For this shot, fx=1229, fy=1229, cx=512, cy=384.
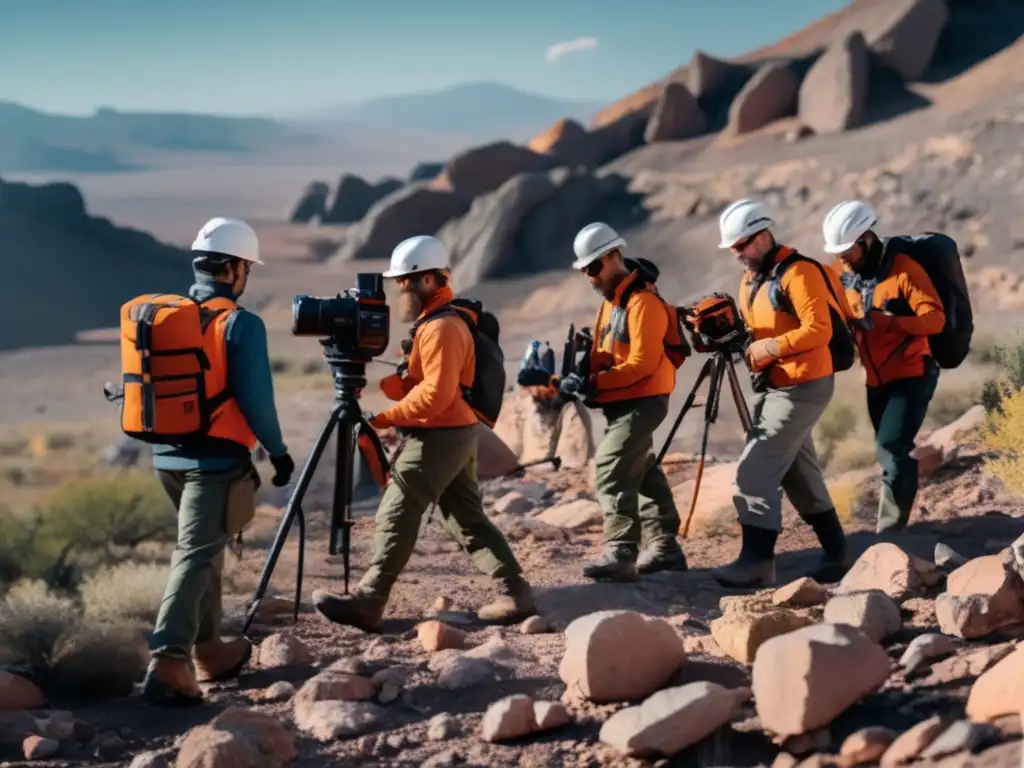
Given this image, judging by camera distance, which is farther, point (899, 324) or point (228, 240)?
point (899, 324)

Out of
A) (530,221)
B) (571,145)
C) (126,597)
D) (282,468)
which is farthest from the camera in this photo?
(571,145)

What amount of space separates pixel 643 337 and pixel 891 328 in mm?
1501

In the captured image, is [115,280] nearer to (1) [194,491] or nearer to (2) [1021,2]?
(2) [1021,2]

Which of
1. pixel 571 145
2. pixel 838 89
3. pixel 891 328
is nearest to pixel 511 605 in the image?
pixel 891 328

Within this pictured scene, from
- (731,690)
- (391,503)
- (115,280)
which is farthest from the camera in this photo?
(115,280)

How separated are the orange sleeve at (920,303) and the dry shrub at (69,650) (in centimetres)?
428

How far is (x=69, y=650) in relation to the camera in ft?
18.1

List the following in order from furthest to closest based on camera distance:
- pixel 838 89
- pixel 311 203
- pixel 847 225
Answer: pixel 311 203 < pixel 838 89 < pixel 847 225

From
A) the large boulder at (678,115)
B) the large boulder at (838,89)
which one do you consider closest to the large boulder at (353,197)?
the large boulder at (678,115)

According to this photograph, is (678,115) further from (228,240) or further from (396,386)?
(228,240)

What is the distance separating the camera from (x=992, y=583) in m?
4.72

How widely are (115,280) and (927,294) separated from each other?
47.0m

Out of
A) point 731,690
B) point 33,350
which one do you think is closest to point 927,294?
point 731,690

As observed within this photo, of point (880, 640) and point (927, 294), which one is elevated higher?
point (927, 294)
